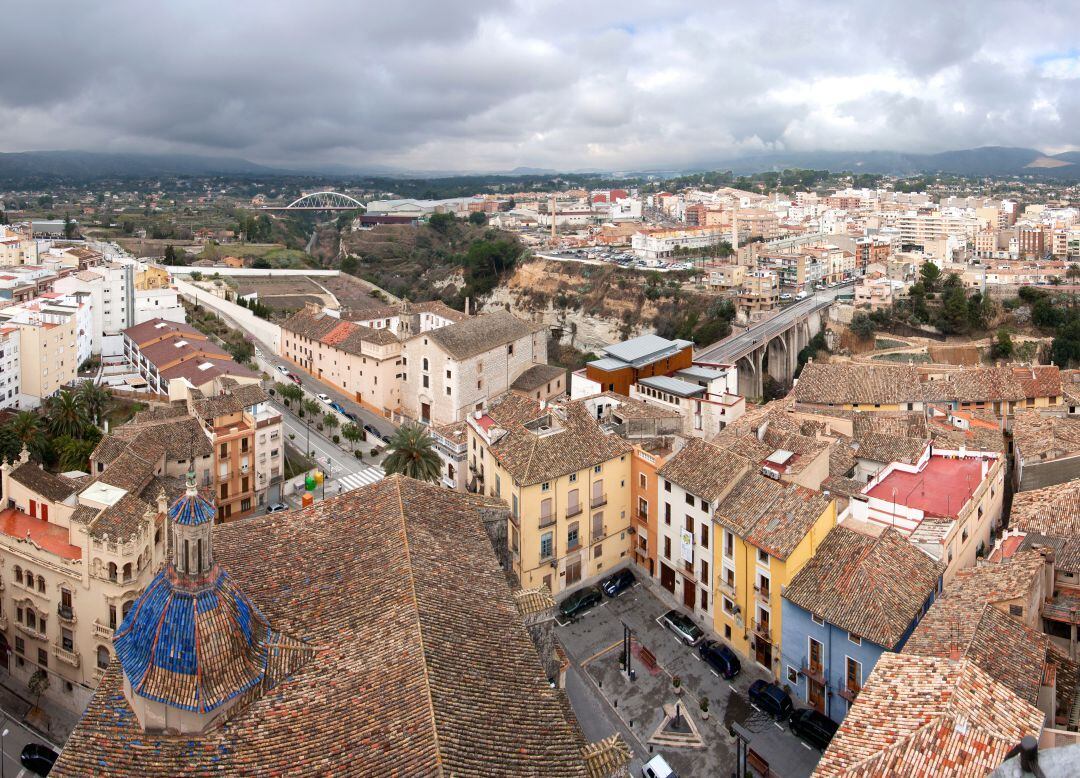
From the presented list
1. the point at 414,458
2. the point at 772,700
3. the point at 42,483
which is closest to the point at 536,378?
the point at 414,458

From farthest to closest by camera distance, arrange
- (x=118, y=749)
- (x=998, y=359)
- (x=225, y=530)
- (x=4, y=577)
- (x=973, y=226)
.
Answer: (x=973, y=226)
(x=998, y=359)
(x=4, y=577)
(x=225, y=530)
(x=118, y=749)

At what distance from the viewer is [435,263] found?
141375 mm

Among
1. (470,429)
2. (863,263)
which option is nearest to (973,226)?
(863,263)

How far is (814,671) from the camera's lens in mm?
26828

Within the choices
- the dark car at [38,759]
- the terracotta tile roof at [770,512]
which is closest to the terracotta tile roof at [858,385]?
the terracotta tile roof at [770,512]

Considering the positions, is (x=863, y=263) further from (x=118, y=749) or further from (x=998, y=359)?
(x=118, y=749)

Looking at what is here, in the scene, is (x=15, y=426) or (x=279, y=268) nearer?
(x=15, y=426)

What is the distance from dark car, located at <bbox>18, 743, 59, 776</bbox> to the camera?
987 inches

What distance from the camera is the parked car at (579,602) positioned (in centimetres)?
3316

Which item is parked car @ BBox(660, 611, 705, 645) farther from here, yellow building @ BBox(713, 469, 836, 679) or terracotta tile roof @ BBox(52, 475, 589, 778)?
terracotta tile roof @ BBox(52, 475, 589, 778)

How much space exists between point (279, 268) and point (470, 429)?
76.9 meters

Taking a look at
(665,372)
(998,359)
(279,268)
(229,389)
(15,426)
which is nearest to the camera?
(15,426)

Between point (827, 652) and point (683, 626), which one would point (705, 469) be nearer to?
point (683, 626)

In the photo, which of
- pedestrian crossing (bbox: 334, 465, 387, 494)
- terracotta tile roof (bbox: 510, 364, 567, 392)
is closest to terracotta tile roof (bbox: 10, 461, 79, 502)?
pedestrian crossing (bbox: 334, 465, 387, 494)
